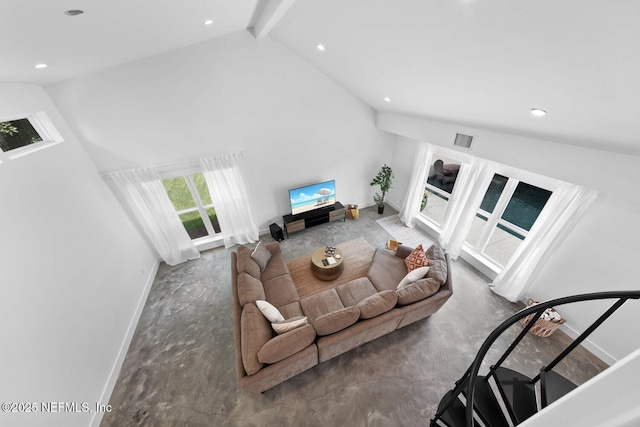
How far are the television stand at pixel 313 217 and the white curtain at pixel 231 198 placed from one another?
0.77 metres

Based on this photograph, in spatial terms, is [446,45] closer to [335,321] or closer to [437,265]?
[437,265]

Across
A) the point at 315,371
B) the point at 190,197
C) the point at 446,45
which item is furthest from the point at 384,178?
the point at 190,197

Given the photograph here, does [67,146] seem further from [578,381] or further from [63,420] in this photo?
[578,381]

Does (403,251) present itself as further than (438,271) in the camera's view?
Yes

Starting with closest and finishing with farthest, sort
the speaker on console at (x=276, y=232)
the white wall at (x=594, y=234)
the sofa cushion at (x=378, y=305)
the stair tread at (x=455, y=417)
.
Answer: the stair tread at (x=455, y=417) → the white wall at (x=594, y=234) → the sofa cushion at (x=378, y=305) → the speaker on console at (x=276, y=232)

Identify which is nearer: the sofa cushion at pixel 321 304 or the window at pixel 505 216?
the sofa cushion at pixel 321 304

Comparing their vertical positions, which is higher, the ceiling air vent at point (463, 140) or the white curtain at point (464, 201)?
the ceiling air vent at point (463, 140)

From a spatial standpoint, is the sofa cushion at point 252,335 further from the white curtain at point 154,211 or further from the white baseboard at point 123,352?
the white curtain at point 154,211

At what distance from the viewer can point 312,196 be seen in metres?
5.28

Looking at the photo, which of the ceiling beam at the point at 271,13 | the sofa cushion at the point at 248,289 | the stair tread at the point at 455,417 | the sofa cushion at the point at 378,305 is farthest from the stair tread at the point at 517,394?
the ceiling beam at the point at 271,13

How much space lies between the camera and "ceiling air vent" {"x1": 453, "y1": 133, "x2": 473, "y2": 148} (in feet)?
11.3

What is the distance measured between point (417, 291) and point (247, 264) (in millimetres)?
2507

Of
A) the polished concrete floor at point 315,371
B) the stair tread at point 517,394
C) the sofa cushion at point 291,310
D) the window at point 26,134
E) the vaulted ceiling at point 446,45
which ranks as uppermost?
the vaulted ceiling at point 446,45

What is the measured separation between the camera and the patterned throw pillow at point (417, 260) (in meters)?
3.44
